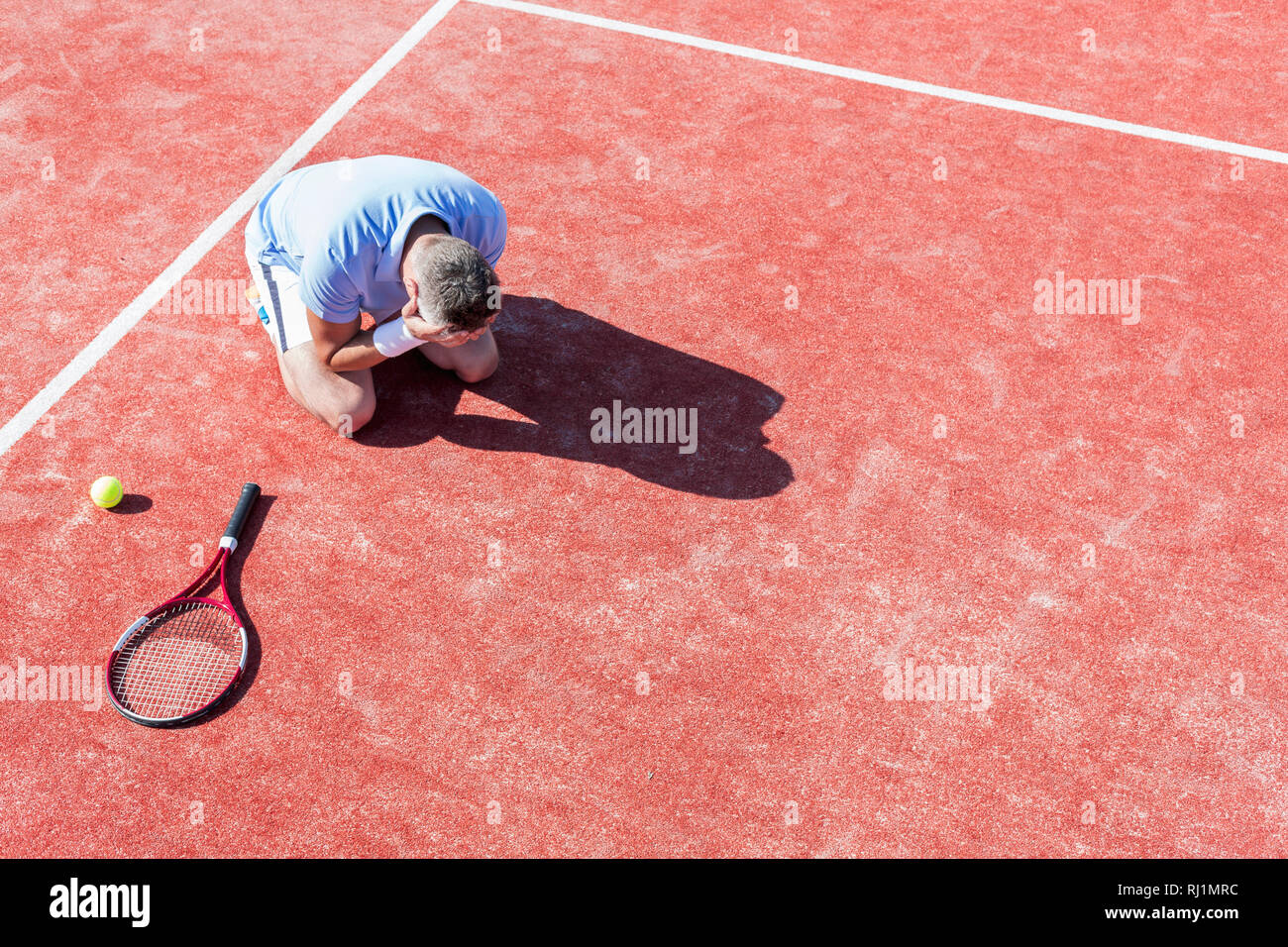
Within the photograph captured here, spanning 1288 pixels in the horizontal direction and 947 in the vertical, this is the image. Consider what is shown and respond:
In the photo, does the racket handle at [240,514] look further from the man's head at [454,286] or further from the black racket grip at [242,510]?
the man's head at [454,286]

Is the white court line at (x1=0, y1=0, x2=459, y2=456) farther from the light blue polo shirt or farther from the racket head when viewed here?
the racket head

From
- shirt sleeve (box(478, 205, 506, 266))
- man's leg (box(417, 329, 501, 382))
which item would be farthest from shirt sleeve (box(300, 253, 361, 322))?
man's leg (box(417, 329, 501, 382))

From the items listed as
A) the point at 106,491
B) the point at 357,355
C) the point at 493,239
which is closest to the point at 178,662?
the point at 106,491

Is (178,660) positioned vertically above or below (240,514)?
below

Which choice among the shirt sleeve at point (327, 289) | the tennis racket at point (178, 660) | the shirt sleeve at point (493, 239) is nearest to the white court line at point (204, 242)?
the tennis racket at point (178, 660)

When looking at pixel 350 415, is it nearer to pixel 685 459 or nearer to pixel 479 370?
pixel 479 370

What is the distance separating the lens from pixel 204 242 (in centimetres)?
787

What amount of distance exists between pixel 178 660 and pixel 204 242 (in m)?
3.59

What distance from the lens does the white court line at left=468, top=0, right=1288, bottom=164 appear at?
29.8ft

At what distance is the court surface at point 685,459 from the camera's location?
532 cm

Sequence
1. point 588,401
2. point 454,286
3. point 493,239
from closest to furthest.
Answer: point 454,286, point 493,239, point 588,401

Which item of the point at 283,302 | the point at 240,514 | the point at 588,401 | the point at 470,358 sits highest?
the point at 283,302
